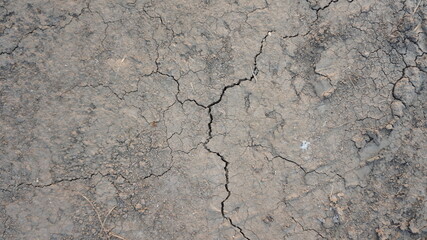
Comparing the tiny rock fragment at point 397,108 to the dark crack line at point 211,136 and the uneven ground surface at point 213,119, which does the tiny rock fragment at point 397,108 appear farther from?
the dark crack line at point 211,136

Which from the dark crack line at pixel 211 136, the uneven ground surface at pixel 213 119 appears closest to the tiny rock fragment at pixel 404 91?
the uneven ground surface at pixel 213 119

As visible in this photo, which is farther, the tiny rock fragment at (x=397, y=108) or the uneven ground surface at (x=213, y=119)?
the tiny rock fragment at (x=397, y=108)

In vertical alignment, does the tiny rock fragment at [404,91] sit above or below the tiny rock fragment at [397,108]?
above

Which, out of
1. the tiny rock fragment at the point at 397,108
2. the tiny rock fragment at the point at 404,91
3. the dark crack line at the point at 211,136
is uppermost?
the tiny rock fragment at the point at 404,91

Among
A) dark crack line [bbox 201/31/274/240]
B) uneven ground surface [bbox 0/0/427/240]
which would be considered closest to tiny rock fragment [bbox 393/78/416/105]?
uneven ground surface [bbox 0/0/427/240]

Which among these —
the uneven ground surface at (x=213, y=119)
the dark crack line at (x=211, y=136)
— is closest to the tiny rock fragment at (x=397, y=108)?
the uneven ground surface at (x=213, y=119)

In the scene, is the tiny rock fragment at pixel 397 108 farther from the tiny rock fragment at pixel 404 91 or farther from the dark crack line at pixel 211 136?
the dark crack line at pixel 211 136

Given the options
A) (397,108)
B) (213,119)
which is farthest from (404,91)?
(213,119)

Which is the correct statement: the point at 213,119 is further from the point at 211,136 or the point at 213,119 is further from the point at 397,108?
the point at 397,108

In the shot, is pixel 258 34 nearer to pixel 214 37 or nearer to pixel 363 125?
pixel 214 37
